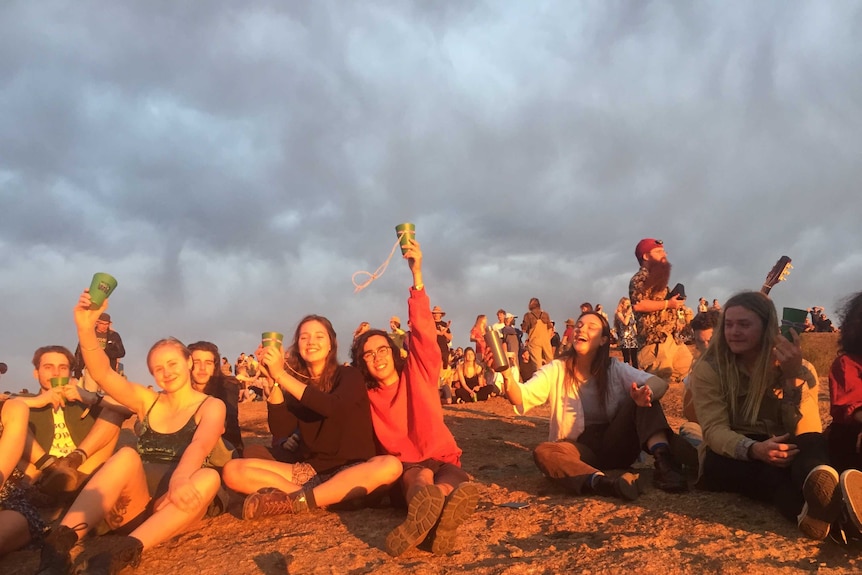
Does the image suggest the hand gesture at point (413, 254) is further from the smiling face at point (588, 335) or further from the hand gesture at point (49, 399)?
the hand gesture at point (49, 399)

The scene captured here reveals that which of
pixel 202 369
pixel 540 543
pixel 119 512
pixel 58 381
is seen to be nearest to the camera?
pixel 540 543

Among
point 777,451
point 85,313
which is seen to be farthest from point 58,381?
point 777,451

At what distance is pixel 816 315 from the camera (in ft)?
50.5

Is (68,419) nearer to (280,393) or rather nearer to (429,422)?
(280,393)

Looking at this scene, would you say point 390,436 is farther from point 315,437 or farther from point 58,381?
point 58,381

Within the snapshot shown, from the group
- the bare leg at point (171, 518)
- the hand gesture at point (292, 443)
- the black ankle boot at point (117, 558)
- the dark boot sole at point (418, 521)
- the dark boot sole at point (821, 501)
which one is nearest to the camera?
the black ankle boot at point (117, 558)

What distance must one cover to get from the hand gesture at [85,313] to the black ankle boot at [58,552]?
106 cm

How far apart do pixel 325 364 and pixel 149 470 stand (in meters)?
1.14

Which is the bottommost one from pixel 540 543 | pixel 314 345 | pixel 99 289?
pixel 540 543

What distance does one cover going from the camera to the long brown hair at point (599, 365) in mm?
4418

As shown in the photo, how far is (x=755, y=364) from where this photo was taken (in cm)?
373

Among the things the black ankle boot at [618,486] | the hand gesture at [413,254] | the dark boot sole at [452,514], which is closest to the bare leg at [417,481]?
the dark boot sole at [452,514]

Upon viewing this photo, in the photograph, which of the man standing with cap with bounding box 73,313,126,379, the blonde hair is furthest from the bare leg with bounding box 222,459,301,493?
the man standing with cap with bounding box 73,313,126,379

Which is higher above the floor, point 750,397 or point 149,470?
point 750,397
